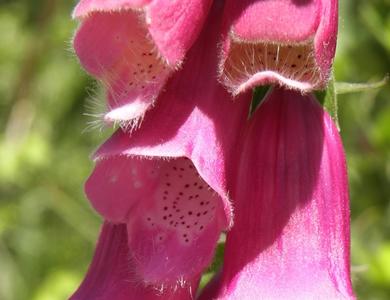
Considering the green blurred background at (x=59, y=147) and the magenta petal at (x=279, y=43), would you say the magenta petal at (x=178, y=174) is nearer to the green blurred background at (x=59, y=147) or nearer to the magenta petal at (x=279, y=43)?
the magenta petal at (x=279, y=43)

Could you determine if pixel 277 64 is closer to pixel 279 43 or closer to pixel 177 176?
pixel 279 43

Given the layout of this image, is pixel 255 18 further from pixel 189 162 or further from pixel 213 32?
pixel 189 162

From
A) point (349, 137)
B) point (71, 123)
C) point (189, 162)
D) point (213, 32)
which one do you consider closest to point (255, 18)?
point (213, 32)

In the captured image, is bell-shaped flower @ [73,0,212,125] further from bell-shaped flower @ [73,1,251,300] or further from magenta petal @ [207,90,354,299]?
magenta petal @ [207,90,354,299]

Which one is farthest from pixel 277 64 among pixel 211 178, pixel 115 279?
pixel 115 279

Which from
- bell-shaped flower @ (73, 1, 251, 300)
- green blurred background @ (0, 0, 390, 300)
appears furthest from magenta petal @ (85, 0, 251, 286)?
green blurred background @ (0, 0, 390, 300)

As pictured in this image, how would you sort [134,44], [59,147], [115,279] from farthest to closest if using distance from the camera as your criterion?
[59,147], [115,279], [134,44]

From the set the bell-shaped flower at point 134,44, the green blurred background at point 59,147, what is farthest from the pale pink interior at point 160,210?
the green blurred background at point 59,147
